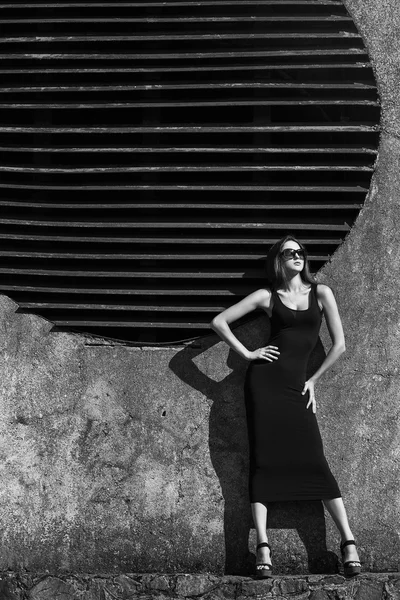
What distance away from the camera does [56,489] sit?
4.84m

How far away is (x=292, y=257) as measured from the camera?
15.3 ft

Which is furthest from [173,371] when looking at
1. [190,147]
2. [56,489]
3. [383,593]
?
[383,593]

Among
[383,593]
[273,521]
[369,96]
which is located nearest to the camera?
[383,593]

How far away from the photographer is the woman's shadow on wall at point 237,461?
468cm

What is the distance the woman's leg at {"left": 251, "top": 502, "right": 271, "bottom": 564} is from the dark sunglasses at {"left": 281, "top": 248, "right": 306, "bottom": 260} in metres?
1.46

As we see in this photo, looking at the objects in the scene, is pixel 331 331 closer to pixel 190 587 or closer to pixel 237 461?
pixel 237 461

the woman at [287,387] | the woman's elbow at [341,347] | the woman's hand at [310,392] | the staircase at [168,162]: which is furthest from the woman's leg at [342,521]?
the staircase at [168,162]

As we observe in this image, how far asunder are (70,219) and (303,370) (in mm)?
1775

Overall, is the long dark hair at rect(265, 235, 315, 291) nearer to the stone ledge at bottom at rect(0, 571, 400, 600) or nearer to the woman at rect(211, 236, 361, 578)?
the woman at rect(211, 236, 361, 578)

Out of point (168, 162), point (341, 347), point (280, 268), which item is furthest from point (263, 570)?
point (168, 162)

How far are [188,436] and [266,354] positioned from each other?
2.40 feet

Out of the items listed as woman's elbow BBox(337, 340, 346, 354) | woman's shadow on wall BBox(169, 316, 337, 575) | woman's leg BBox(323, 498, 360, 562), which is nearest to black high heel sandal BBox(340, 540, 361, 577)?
woman's leg BBox(323, 498, 360, 562)

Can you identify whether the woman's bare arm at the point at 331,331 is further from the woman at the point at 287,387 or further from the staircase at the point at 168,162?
the staircase at the point at 168,162

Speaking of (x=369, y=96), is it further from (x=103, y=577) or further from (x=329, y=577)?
(x=103, y=577)
